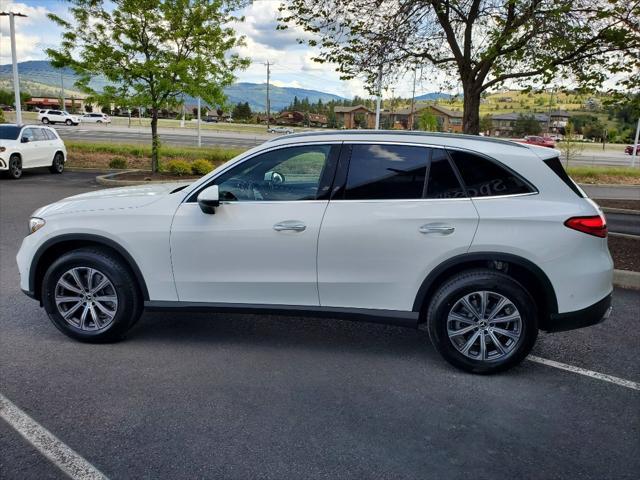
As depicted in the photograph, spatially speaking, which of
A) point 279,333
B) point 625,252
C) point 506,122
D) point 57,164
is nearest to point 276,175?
point 279,333

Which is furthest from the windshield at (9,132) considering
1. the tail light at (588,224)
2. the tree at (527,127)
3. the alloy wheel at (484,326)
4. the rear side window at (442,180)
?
the tree at (527,127)

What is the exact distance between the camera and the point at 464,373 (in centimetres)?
430

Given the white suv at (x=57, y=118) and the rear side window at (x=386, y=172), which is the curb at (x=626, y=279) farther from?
the white suv at (x=57, y=118)

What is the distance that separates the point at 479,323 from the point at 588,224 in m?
1.08

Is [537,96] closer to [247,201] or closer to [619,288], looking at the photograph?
[619,288]

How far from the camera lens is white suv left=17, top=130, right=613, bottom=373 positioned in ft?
13.4

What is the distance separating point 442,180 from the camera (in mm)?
4234

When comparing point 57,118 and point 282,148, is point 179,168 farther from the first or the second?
point 57,118

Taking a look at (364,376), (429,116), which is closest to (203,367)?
(364,376)

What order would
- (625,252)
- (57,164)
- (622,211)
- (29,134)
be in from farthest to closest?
(57,164), (29,134), (622,211), (625,252)

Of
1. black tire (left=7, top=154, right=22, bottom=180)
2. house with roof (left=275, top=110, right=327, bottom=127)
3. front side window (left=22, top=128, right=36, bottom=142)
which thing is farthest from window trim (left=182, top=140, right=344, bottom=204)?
house with roof (left=275, top=110, right=327, bottom=127)

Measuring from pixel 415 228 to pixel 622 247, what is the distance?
238 inches

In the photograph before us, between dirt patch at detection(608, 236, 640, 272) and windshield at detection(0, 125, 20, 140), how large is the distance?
15.7m

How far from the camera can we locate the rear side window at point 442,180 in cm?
421
